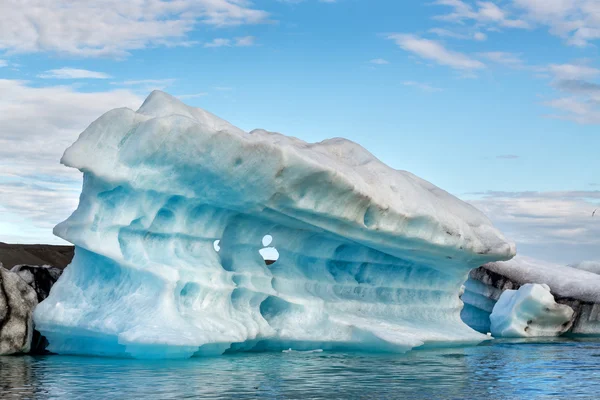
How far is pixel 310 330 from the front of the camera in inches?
489

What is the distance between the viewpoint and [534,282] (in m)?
20.6

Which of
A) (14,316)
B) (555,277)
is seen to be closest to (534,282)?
(555,277)

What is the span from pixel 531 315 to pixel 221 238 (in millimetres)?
8809

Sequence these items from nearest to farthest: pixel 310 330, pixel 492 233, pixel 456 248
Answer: pixel 310 330
pixel 456 248
pixel 492 233

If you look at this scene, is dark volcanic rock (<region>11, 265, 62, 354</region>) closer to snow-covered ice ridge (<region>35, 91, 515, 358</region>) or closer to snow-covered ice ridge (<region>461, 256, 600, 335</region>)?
snow-covered ice ridge (<region>35, 91, 515, 358</region>)

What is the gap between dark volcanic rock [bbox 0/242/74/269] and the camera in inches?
1347

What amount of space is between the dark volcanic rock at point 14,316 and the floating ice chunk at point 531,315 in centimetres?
1078

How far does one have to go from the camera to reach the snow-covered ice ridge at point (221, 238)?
35.4 feet

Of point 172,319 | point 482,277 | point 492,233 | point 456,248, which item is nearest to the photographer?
point 172,319

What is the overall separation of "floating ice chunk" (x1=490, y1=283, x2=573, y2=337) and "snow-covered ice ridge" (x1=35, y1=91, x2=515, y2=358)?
15.8 ft

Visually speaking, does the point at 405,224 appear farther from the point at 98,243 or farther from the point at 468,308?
the point at 468,308

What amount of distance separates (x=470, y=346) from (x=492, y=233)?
2.10m

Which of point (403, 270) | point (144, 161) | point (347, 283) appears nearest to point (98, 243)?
point (144, 161)

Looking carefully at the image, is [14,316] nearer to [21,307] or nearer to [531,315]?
[21,307]
